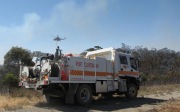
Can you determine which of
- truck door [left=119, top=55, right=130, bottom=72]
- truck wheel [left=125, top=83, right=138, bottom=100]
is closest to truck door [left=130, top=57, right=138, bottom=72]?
truck door [left=119, top=55, right=130, bottom=72]

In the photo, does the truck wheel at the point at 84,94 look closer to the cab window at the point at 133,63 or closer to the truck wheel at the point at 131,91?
the truck wheel at the point at 131,91

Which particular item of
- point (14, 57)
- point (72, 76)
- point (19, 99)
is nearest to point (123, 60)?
point (72, 76)

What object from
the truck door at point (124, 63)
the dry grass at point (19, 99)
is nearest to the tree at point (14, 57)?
the dry grass at point (19, 99)

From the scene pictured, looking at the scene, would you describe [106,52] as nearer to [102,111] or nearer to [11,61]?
[102,111]

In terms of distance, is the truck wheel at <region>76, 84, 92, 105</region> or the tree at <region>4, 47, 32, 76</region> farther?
the tree at <region>4, 47, 32, 76</region>

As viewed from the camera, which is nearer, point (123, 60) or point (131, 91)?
point (123, 60)

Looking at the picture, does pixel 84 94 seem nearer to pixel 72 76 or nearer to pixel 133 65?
pixel 72 76

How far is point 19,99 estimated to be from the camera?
54.4ft

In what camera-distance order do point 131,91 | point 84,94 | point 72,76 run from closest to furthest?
point 72,76, point 84,94, point 131,91

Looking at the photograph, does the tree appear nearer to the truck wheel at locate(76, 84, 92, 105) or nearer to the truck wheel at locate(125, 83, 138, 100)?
the truck wheel at locate(125, 83, 138, 100)

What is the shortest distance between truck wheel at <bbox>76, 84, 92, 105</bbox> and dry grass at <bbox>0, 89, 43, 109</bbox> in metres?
2.49

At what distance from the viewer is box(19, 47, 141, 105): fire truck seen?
15.4m

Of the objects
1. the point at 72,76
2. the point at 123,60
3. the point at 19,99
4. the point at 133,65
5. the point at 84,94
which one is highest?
the point at 123,60

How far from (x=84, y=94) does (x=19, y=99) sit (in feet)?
11.2
